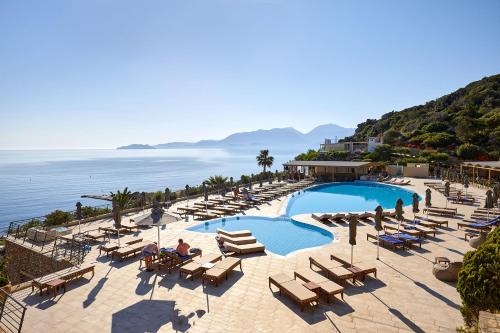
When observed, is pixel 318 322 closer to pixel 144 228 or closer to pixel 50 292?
pixel 50 292

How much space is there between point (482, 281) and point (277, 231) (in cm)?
1115

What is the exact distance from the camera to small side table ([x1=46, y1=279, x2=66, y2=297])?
326 inches

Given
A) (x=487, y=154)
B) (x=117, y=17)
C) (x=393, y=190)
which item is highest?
(x=117, y=17)

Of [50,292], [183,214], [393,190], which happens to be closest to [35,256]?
[50,292]

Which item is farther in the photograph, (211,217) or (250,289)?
(211,217)

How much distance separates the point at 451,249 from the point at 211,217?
12.4 meters

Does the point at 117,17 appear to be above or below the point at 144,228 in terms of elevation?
above

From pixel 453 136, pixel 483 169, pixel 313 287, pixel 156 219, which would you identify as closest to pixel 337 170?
pixel 483 169

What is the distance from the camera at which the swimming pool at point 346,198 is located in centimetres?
2281

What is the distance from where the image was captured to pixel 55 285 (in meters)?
8.25

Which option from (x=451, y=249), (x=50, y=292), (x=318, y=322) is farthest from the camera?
(x=451, y=249)

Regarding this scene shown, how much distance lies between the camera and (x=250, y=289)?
8.44 metres

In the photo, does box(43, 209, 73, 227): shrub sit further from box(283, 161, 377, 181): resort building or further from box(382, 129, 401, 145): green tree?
box(382, 129, 401, 145): green tree

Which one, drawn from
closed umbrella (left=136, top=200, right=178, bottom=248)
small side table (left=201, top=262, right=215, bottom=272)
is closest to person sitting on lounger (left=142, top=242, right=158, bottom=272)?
closed umbrella (left=136, top=200, right=178, bottom=248)
